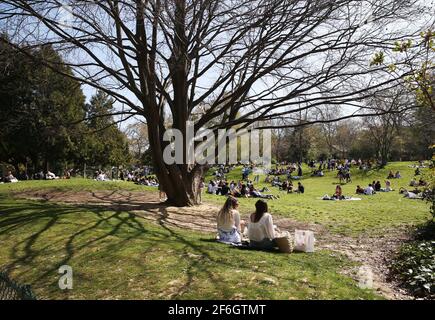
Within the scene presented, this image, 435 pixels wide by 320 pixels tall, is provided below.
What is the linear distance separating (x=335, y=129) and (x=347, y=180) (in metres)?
34.5

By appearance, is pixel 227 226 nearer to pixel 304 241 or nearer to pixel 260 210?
pixel 260 210

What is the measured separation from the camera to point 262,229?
7910mm

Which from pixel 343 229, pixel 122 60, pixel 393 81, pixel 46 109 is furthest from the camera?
pixel 46 109

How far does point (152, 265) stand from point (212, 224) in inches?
195

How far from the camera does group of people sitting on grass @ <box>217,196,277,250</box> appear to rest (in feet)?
25.7

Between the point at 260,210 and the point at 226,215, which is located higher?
the point at 260,210

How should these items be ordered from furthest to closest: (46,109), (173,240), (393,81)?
(46,109) → (393,81) → (173,240)

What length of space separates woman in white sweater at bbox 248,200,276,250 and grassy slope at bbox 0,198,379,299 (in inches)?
19.3

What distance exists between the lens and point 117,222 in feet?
33.3

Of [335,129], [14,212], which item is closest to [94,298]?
[14,212]

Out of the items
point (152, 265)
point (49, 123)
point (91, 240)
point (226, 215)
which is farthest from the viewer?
point (49, 123)

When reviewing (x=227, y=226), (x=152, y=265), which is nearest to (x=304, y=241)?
(x=227, y=226)

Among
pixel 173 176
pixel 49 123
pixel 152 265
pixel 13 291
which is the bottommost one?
pixel 152 265
